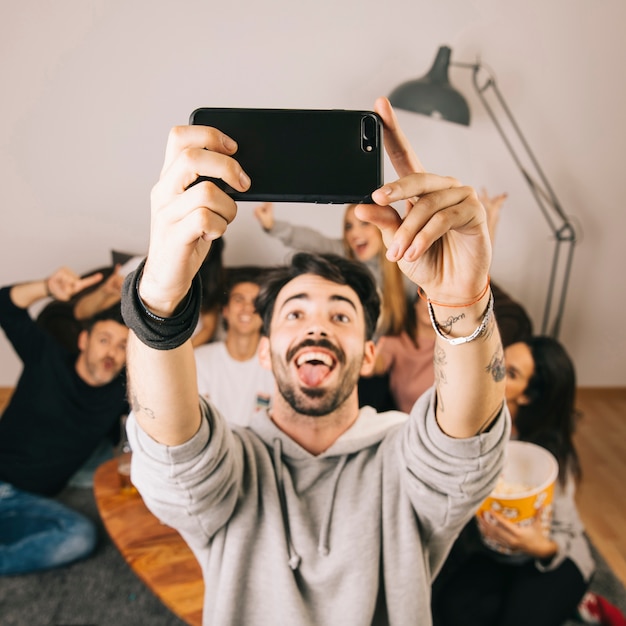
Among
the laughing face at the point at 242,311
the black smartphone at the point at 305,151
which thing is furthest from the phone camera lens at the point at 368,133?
the laughing face at the point at 242,311

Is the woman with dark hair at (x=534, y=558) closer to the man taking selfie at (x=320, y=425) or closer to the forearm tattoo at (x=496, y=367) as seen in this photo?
the man taking selfie at (x=320, y=425)

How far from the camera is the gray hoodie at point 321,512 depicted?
708 millimetres

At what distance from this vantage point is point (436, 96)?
1927mm

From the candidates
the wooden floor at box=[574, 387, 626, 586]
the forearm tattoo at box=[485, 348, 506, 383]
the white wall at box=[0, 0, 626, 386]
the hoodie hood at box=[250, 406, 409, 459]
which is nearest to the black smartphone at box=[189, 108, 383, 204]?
the forearm tattoo at box=[485, 348, 506, 383]

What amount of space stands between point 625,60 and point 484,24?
540 mm

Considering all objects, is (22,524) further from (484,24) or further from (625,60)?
(625,60)

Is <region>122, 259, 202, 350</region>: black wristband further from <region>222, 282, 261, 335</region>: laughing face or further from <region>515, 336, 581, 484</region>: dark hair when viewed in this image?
<region>515, 336, 581, 484</region>: dark hair

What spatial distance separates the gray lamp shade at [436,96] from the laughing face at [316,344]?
1224 millimetres

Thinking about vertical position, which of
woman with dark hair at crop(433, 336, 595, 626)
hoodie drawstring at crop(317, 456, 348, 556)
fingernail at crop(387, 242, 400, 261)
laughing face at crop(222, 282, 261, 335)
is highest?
fingernail at crop(387, 242, 400, 261)

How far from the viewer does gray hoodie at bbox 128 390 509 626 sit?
0.71m

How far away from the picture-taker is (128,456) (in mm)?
1405

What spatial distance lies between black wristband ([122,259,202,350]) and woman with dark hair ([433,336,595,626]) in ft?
2.93

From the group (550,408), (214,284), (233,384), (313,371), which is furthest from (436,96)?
(313,371)

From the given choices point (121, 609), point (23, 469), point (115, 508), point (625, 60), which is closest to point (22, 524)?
point (23, 469)
